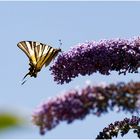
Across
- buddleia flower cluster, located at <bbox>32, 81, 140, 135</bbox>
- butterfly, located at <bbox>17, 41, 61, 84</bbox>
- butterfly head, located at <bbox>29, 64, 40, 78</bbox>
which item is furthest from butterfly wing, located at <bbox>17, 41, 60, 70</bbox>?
buddleia flower cluster, located at <bbox>32, 81, 140, 135</bbox>

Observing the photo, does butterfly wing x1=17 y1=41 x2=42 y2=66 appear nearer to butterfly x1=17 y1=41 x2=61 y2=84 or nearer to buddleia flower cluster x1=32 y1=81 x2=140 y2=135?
butterfly x1=17 y1=41 x2=61 y2=84

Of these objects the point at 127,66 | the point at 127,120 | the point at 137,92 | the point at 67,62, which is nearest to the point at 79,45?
the point at 67,62

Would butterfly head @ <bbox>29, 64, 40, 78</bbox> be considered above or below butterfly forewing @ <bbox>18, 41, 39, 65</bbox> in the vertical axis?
below

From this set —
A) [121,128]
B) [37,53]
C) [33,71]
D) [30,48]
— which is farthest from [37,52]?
[121,128]

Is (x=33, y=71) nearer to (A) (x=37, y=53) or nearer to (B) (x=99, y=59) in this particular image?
(A) (x=37, y=53)

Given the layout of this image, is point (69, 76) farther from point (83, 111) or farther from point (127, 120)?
point (83, 111)

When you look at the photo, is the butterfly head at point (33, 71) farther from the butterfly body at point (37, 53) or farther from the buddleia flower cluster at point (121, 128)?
the buddleia flower cluster at point (121, 128)

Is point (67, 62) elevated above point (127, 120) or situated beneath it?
elevated above
